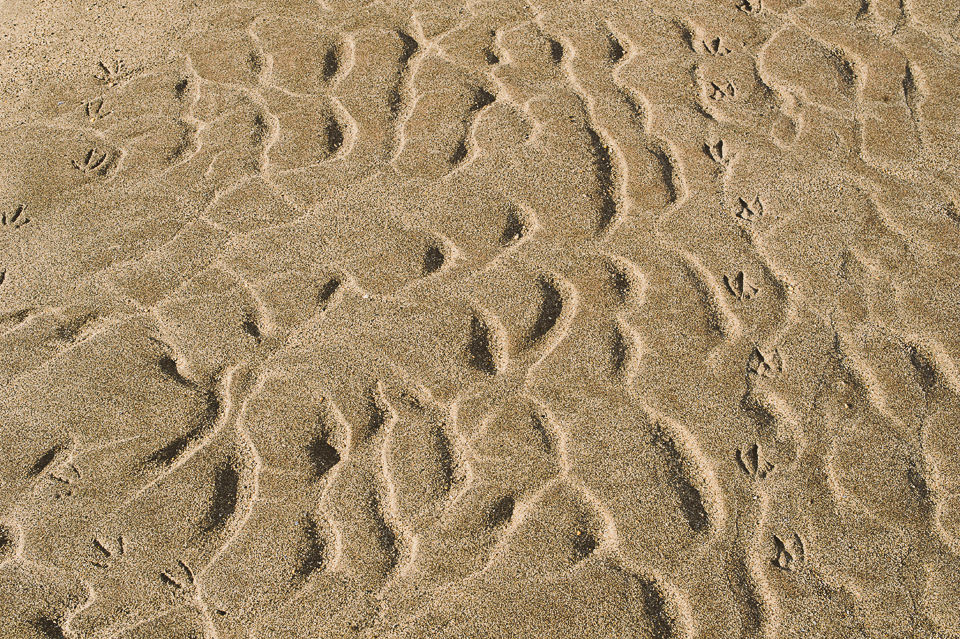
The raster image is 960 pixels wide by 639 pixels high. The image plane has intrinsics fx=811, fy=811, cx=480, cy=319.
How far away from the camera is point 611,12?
9.93 feet

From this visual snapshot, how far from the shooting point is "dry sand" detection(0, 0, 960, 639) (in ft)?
5.54

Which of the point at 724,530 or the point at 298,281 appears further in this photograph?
the point at 298,281

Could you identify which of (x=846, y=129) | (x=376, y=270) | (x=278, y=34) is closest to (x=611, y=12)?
(x=846, y=129)

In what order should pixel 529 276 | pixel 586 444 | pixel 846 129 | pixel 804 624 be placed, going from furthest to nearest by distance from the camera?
pixel 846 129, pixel 529 276, pixel 586 444, pixel 804 624

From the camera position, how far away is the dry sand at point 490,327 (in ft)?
5.54

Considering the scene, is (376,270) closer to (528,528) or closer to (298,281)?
(298,281)

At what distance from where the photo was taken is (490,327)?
2.08m

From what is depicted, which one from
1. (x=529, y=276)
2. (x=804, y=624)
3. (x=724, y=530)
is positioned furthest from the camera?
(x=529, y=276)

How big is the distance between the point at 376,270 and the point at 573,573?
3.19 ft

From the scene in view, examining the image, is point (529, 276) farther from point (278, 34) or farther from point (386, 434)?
point (278, 34)

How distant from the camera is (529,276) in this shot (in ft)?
7.14

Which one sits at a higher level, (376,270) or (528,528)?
(376,270)

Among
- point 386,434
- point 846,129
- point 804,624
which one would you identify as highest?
point 846,129

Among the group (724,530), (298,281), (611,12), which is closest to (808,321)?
(724,530)
